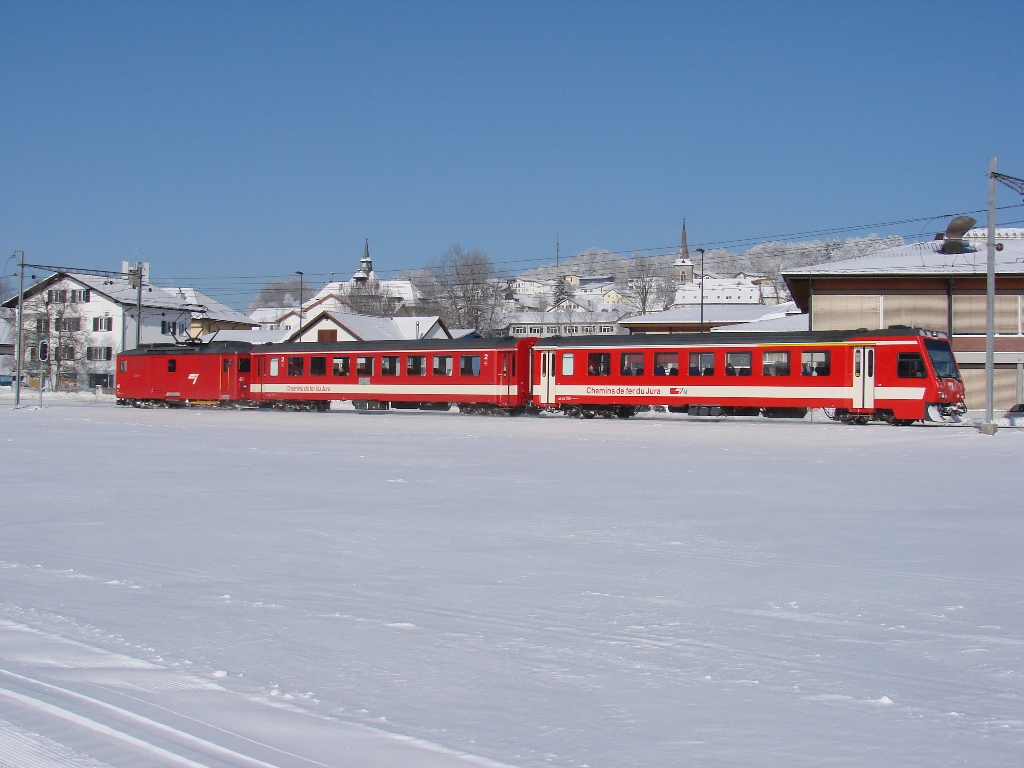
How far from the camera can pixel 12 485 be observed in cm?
1302

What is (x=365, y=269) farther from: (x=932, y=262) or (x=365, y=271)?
(x=932, y=262)

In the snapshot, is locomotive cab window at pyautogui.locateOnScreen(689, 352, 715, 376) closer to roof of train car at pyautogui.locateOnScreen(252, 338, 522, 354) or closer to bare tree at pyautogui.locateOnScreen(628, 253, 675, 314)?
roof of train car at pyautogui.locateOnScreen(252, 338, 522, 354)

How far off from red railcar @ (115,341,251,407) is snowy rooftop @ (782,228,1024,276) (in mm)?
24593

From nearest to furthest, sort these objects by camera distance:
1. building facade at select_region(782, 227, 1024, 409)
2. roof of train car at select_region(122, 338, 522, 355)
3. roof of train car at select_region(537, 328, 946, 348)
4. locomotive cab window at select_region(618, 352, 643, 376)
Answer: roof of train car at select_region(537, 328, 946, 348)
locomotive cab window at select_region(618, 352, 643, 376)
roof of train car at select_region(122, 338, 522, 355)
building facade at select_region(782, 227, 1024, 409)

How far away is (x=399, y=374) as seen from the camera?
37406 mm

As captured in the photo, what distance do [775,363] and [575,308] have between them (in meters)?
121

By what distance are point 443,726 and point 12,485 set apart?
429 inches

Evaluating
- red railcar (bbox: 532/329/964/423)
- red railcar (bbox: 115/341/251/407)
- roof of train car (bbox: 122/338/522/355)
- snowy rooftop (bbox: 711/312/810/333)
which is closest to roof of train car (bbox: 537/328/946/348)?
red railcar (bbox: 532/329/964/423)

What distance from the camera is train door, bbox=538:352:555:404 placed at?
34.1 m

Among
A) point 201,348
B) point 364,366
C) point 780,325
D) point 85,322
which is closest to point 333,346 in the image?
point 364,366

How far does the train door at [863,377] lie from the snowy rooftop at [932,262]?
11.7 meters

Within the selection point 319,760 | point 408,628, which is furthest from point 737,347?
point 319,760

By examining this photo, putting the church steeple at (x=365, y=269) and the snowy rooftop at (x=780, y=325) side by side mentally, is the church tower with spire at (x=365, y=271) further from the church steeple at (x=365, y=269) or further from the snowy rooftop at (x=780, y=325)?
the snowy rooftop at (x=780, y=325)

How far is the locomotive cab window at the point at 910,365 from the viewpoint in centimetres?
2730
